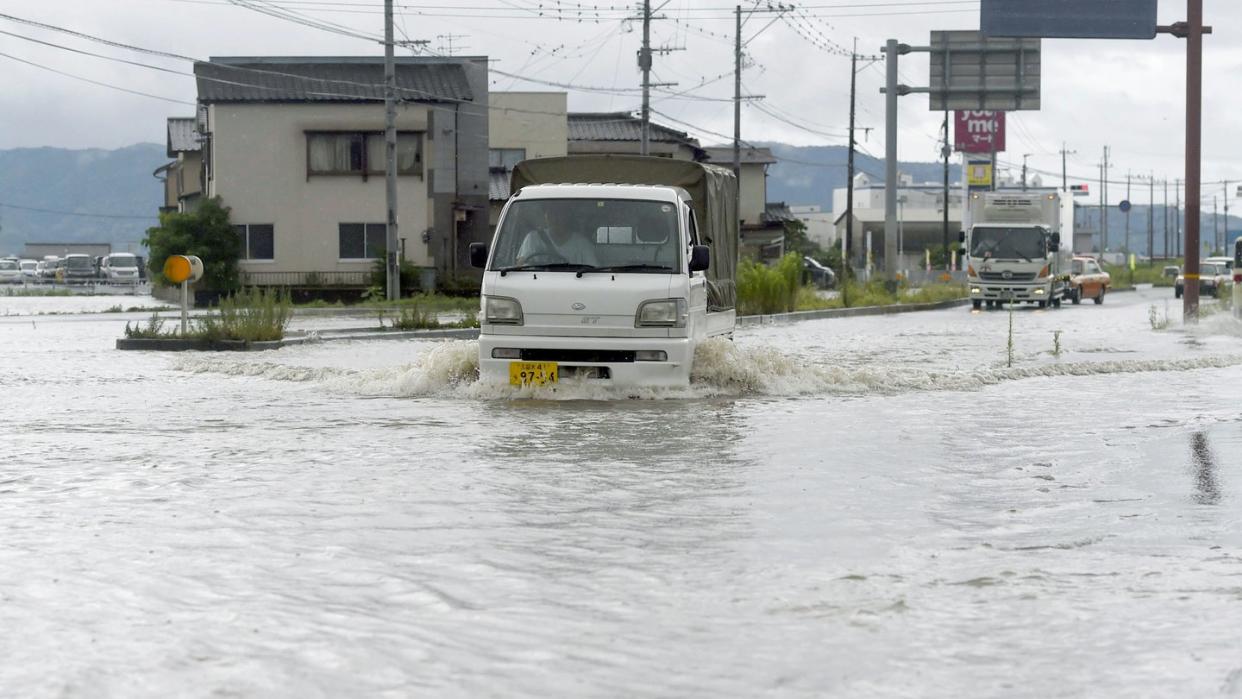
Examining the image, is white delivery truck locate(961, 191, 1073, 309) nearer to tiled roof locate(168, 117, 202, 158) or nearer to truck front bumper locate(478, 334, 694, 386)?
truck front bumper locate(478, 334, 694, 386)

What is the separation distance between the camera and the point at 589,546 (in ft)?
24.1

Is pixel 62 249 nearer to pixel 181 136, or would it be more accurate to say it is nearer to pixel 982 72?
pixel 181 136

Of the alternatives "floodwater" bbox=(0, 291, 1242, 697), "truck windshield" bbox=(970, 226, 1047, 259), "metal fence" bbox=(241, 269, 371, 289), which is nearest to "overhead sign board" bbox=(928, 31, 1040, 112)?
"truck windshield" bbox=(970, 226, 1047, 259)

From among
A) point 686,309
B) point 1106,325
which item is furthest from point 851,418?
point 1106,325

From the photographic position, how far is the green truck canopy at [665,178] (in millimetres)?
18219

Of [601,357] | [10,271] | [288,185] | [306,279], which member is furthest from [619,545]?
[10,271]

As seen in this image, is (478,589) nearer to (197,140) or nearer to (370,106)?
(370,106)

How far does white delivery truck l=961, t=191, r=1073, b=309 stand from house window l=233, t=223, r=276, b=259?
2204cm

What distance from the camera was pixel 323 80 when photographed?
54062 mm

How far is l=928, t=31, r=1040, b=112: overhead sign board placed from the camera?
137ft

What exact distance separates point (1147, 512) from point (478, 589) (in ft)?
12.5

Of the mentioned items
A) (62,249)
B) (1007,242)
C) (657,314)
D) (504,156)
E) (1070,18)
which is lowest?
(657,314)

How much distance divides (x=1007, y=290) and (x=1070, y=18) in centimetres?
1482

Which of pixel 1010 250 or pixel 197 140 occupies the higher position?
pixel 197 140
